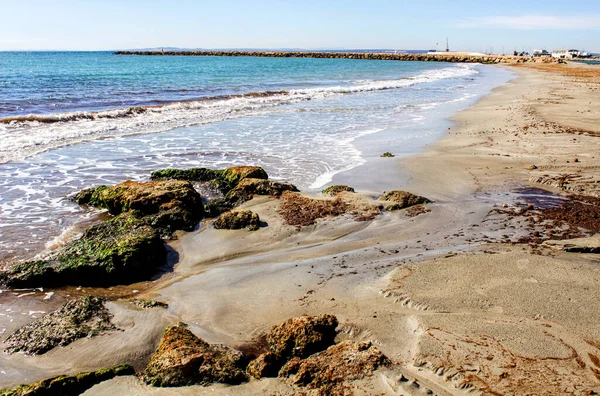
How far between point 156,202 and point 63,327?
334cm

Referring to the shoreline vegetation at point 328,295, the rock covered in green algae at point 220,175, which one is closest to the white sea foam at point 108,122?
the rock covered in green algae at point 220,175

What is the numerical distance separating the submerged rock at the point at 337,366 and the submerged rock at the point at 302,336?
7.6 inches

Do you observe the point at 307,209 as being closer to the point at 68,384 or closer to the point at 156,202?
the point at 156,202

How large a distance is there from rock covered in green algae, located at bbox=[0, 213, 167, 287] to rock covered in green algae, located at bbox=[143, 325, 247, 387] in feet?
6.77

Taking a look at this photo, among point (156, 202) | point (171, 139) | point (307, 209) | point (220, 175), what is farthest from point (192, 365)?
point (171, 139)

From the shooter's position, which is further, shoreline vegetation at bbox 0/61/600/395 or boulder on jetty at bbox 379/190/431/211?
boulder on jetty at bbox 379/190/431/211

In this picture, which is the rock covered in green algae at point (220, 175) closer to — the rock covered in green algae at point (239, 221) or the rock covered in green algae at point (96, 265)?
the rock covered in green algae at point (239, 221)

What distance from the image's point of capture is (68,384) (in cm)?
343

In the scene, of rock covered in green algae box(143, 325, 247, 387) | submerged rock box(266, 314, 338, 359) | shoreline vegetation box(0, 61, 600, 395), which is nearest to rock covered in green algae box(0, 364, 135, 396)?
shoreline vegetation box(0, 61, 600, 395)

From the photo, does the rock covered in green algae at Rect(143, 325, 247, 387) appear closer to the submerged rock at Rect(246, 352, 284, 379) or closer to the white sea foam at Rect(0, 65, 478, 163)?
the submerged rock at Rect(246, 352, 284, 379)

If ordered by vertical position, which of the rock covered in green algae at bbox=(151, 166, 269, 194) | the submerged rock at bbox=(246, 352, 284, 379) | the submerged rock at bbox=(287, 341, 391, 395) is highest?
the rock covered in green algae at bbox=(151, 166, 269, 194)

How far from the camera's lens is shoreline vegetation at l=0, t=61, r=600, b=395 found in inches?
134

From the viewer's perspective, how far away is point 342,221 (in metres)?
6.94

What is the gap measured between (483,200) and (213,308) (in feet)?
17.4
